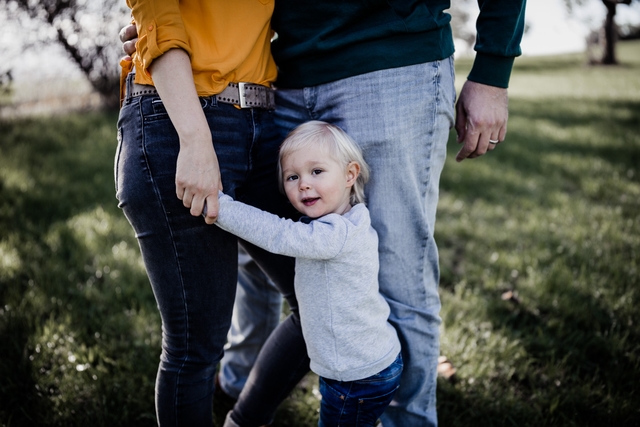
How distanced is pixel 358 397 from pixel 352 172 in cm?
72

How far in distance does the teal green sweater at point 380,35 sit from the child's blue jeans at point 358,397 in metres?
0.97

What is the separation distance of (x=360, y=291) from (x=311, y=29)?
32.6 inches

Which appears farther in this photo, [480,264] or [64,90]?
[64,90]

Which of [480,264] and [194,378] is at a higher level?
[194,378]

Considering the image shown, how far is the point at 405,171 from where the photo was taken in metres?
1.51

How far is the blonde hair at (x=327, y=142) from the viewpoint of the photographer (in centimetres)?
148

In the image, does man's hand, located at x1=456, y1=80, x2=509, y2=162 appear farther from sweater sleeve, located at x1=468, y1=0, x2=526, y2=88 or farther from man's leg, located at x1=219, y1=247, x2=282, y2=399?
man's leg, located at x1=219, y1=247, x2=282, y2=399

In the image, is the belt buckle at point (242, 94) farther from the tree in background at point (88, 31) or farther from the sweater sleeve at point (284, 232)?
the tree in background at point (88, 31)

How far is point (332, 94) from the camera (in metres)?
1.53

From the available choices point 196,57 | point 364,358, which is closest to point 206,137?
point 196,57

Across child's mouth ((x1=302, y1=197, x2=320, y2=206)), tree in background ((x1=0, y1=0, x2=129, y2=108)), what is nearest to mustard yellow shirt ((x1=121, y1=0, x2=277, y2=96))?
child's mouth ((x1=302, y1=197, x2=320, y2=206))

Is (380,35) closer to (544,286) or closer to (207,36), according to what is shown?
(207,36)

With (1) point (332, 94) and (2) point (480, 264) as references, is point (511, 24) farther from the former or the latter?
(2) point (480, 264)

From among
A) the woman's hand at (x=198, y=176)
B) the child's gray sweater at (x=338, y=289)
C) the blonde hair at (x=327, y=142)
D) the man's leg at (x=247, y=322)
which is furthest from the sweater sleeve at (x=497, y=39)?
the man's leg at (x=247, y=322)
